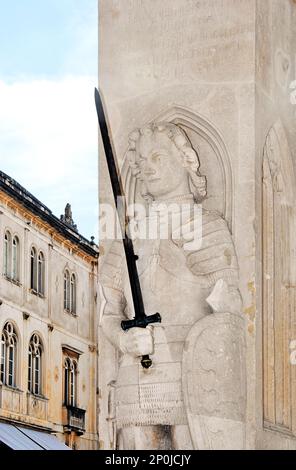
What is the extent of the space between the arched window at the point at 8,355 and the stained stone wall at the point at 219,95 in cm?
1986

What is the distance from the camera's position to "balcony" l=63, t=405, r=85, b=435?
30.4 m

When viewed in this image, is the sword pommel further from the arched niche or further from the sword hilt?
the arched niche

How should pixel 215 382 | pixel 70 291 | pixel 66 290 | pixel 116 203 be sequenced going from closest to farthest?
pixel 215 382, pixel 116 203, pixel 66 290, pixel 70 291

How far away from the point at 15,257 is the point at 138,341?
71.4ft

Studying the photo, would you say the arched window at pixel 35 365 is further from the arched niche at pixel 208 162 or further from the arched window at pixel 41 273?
the arched niche at pixel 208 162

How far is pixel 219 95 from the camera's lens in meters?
6.95

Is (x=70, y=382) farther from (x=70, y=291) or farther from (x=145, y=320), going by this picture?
(x=145, y=320)

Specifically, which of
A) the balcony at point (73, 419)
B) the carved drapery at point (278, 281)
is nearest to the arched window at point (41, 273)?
the balcony at point (73, 419)

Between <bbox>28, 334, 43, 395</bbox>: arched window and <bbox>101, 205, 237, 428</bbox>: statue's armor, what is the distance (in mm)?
21848

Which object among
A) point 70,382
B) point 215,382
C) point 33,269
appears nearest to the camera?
point 215,382

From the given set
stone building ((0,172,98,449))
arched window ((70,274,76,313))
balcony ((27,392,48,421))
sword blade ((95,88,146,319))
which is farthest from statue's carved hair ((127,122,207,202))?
arched window ((70,274,76,313))

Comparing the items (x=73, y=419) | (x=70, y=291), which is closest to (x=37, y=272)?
(x=70, y=291)

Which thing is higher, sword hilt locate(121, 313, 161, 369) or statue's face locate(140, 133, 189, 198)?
statue's face locate(140, 133, 189, 198)
